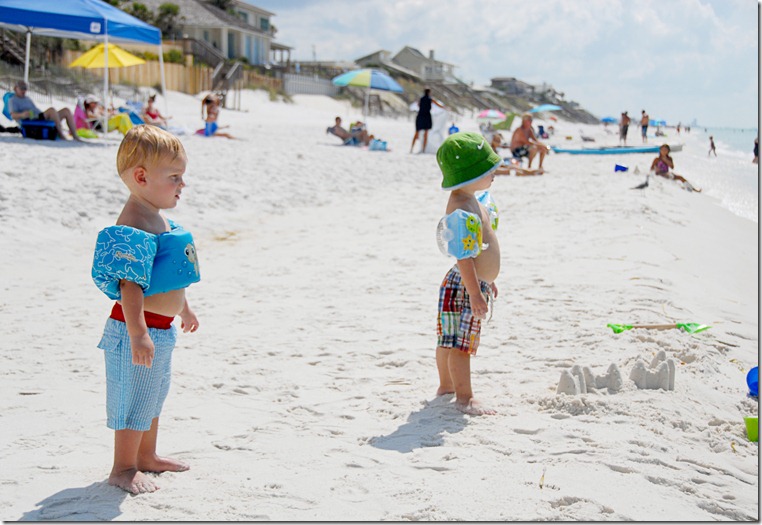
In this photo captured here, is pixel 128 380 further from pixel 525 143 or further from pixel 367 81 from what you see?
pixel 367 81

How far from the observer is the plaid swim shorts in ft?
11.7

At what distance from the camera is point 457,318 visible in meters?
3.59

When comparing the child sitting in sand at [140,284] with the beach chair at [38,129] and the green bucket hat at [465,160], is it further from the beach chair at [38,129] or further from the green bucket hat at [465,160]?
the beach chair at [38,129]

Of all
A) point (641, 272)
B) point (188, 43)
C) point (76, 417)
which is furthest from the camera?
point (188, 43)

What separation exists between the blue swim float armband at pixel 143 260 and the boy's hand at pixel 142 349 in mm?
175

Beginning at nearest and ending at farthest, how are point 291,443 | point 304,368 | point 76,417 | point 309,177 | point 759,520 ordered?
point 759,520
point 291,443
point 76,417
point 304,368
point 309,177

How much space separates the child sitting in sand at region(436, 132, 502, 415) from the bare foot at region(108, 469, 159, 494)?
1.53 m

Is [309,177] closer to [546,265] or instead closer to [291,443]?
[546,265]

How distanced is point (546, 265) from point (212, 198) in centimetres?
484

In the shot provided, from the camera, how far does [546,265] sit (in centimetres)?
693

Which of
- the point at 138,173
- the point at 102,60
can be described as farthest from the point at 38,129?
the point at 138,173

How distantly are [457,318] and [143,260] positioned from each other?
161 centimetres

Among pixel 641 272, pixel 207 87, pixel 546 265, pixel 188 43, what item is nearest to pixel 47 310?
pixel 546 265

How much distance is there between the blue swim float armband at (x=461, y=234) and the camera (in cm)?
341
